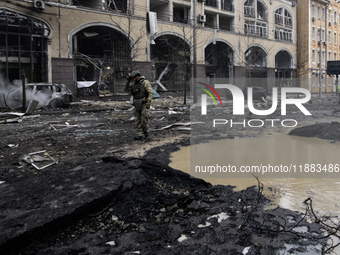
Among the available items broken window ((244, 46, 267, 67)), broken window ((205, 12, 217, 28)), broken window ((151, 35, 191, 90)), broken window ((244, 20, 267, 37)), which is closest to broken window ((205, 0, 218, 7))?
broken window ((205, 12, 217, 28))

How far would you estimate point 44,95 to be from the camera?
17578 millimetres

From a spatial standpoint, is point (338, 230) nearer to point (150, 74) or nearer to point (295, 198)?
point (295, 198)

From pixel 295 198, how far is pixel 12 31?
888 inches

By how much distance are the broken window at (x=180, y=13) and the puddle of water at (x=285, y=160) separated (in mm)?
26210

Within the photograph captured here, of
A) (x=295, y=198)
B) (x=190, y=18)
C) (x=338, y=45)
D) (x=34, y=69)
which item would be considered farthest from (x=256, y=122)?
(x=338, y=45)

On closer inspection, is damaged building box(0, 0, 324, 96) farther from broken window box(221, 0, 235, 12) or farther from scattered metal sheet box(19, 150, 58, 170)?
scattered metal sheet box(19, 150, 58, 170)

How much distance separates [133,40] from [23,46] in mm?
8751

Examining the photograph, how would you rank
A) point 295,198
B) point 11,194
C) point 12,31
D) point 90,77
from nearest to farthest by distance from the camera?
point 11,194
point 295,198
point 12,31
point 90,77

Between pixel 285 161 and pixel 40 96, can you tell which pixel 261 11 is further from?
pixel 285 161

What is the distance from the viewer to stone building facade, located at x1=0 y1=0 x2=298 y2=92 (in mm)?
22453

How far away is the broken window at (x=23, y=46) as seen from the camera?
823 inches

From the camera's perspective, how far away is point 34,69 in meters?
23.7

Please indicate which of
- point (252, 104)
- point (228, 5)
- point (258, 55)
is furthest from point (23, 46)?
point (258, 55)

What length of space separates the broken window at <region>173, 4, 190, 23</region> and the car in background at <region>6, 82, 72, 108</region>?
1852 cm
